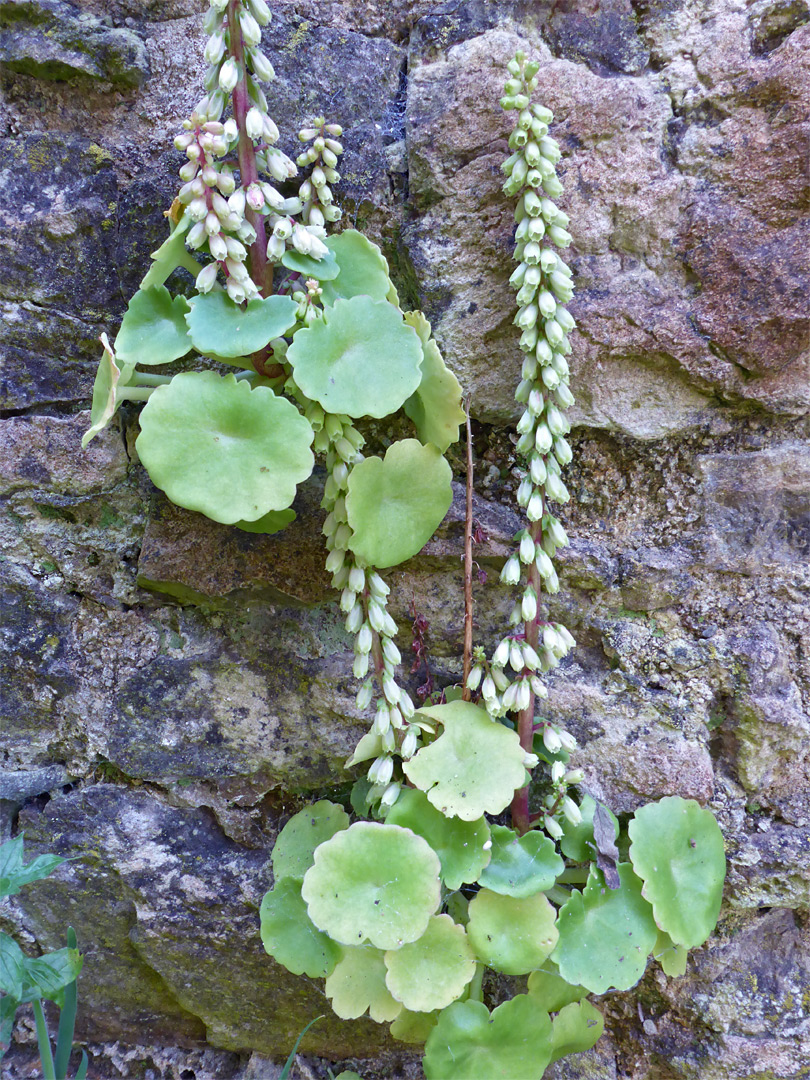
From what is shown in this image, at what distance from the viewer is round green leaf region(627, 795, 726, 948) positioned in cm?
102

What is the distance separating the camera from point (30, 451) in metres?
1.21

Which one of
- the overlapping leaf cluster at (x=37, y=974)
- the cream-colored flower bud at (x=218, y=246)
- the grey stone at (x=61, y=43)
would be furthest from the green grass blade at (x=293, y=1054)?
the grey stone at (x=61, y=43)

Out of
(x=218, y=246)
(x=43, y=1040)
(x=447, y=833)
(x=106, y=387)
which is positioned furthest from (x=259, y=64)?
(x=43, y=1040)

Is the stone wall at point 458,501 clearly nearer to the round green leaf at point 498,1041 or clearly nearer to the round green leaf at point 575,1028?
the round green leaf at point 575,1028

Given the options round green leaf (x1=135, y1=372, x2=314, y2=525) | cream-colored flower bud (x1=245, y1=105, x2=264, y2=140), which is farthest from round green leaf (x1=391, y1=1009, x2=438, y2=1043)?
cream-colored flower bud (x1=245, y1=105, x2=264, y2=140)

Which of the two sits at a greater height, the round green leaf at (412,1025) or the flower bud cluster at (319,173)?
the flower bud cluster at (319,173)

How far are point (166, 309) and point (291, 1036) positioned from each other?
52.9 inches

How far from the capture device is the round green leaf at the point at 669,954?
106 cm

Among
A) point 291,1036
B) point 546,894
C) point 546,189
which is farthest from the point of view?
point 291,1036

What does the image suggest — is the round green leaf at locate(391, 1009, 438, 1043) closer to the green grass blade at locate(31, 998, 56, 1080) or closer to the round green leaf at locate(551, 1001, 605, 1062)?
the round green leaf at locate(551, 1001, 605, 1062)

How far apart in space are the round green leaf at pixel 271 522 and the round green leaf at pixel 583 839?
652 millimetres

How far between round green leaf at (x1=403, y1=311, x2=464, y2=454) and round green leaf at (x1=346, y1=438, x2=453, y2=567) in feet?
0.10

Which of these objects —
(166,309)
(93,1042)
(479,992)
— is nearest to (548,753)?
(479,992)

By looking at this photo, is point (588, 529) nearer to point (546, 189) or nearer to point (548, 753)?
point (548, 753)
